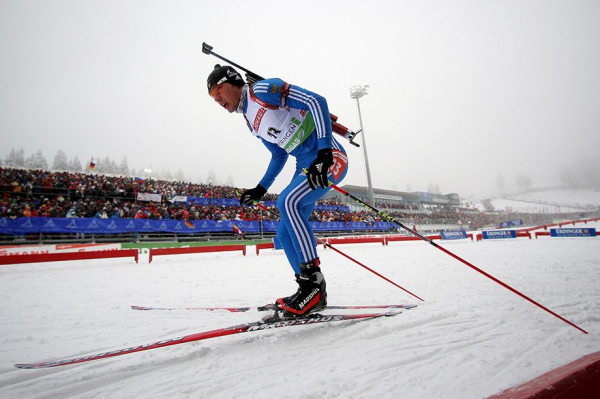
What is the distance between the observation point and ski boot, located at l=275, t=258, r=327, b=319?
213cm

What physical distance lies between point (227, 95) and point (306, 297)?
6.44 ft

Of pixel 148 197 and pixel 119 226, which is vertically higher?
pixel 148 197

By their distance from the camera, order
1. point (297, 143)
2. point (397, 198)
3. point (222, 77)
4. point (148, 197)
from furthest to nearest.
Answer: point (397, 198), point (148, 197), point (297, 143), point (222, 77)

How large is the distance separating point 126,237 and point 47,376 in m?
16.2

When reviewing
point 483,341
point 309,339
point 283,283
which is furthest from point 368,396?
point 283,283

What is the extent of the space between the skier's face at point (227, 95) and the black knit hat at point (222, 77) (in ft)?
0.11

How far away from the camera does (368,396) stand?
3.87ft

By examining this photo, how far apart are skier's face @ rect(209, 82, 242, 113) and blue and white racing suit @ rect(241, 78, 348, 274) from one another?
0.07 m

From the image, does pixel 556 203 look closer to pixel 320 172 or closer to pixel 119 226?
pixel 119 226

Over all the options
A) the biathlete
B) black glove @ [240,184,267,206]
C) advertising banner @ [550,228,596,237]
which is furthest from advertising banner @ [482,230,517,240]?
the biathlete

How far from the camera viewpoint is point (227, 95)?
2451mm

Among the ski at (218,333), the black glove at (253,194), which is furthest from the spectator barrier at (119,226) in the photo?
the ski at (218,333)

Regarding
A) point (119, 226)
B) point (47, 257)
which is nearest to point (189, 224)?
point (119, 226)

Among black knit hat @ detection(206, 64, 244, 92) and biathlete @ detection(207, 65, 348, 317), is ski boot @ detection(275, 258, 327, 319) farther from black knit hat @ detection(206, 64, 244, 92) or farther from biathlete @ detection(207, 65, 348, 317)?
black knit hat @ detection(206, 64, 244, 92)
